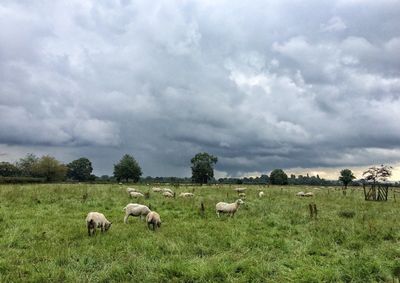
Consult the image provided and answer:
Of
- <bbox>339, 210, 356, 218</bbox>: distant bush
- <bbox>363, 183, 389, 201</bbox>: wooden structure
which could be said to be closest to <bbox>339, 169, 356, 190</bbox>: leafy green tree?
<bbox>363, 183, 389, 201</bbox>: wooden structure

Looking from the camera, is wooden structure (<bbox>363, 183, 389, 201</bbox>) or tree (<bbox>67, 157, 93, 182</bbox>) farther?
tree (<bbox>67, 157, 93, 182</bbox>)

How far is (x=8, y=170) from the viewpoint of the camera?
5074 inches

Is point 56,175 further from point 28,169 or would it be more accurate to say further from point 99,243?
point 99,243

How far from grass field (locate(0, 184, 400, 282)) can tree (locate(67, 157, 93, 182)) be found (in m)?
137

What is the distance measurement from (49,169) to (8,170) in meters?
21.4

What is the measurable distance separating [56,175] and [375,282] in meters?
122

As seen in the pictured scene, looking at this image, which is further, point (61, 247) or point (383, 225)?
point (383, 225)

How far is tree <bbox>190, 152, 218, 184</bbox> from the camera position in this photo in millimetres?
119000

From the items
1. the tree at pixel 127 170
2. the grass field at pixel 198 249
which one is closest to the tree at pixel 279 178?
the tree at pixel 127 170

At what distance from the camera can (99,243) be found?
1400 centimetres

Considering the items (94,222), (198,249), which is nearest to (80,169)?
(94,222)

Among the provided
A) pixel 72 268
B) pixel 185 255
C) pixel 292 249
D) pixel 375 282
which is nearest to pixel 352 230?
pixel 292 249

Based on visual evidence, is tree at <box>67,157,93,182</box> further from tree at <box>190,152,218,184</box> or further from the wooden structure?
the wooden structure

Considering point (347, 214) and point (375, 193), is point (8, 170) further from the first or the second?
point (347, 214)
